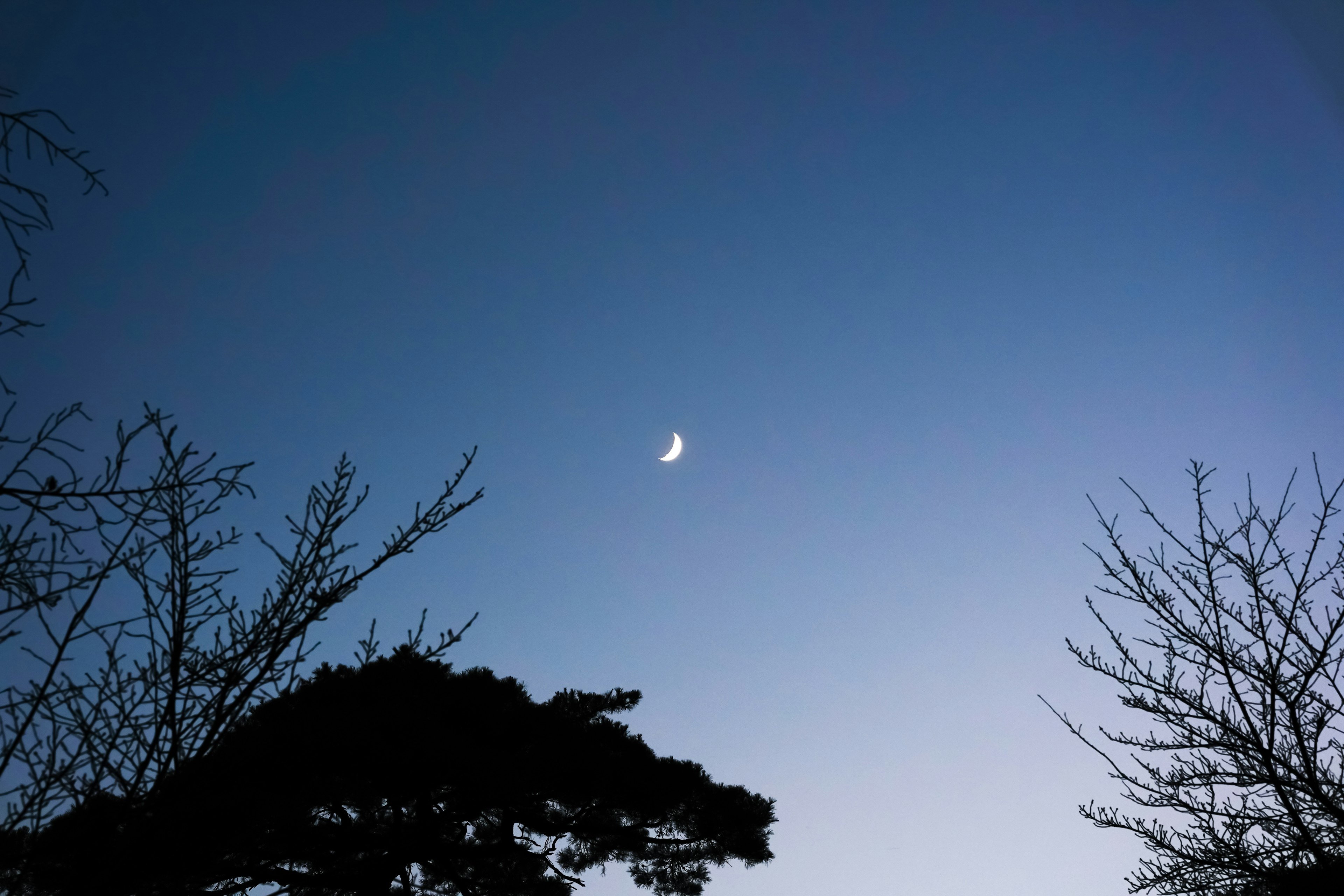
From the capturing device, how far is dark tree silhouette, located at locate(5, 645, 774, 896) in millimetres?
7301

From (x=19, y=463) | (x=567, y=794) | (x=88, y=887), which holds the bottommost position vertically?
(x=88, y=887)

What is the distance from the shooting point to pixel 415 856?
311 inches

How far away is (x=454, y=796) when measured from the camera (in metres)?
8.34

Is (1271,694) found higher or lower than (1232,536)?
lower

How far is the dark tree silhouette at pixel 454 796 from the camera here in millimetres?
7301

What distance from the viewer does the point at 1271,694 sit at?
12.4ft

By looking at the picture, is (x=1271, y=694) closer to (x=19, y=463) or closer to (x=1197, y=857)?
(x=1197, y=857)

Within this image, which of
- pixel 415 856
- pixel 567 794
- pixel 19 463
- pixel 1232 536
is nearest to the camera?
pixel 19 463

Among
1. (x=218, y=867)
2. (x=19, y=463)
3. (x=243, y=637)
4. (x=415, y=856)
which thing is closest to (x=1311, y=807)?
(x=243, y=637)

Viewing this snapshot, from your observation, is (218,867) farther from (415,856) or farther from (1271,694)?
(1271,694)

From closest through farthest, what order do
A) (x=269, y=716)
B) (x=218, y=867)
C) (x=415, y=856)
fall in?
1. (x=218, y=867)
2. (x=269, y=716)
3. (x=415, y=856)

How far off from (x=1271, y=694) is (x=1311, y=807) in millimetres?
544

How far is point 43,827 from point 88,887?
31cm

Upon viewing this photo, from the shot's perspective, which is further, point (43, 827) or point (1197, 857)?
point (1197, 857)
